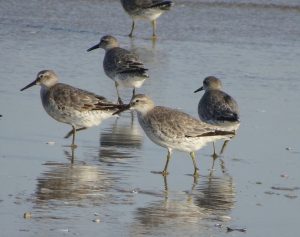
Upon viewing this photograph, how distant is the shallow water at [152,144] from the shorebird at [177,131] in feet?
0.92

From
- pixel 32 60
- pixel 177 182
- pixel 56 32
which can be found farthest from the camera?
pixel 56 32

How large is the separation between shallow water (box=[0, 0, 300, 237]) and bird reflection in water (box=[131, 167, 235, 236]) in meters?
0.02

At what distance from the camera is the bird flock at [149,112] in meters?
10.2

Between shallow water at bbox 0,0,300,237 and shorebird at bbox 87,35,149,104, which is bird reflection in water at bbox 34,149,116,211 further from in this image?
shorebird at bbox 87,35,149,104

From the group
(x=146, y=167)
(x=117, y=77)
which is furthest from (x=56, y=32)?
(x=146, y=167)

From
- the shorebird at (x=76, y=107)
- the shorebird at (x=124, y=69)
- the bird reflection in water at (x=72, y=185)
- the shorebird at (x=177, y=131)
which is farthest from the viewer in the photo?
the shorebird at (x=124, y=69)

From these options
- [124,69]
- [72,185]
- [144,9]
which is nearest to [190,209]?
[72,185]

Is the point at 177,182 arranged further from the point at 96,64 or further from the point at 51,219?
the point at 96,64

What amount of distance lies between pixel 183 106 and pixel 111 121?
116cm

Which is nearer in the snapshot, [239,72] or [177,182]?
[177,182]

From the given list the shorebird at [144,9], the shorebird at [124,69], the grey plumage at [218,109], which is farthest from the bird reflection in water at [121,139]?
the shorebird at [144,9]

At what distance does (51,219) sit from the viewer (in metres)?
7.96

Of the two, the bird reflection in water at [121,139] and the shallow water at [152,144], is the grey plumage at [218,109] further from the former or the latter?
→ the bird reflection in water at [121,139]

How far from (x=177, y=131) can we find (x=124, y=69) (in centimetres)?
460
